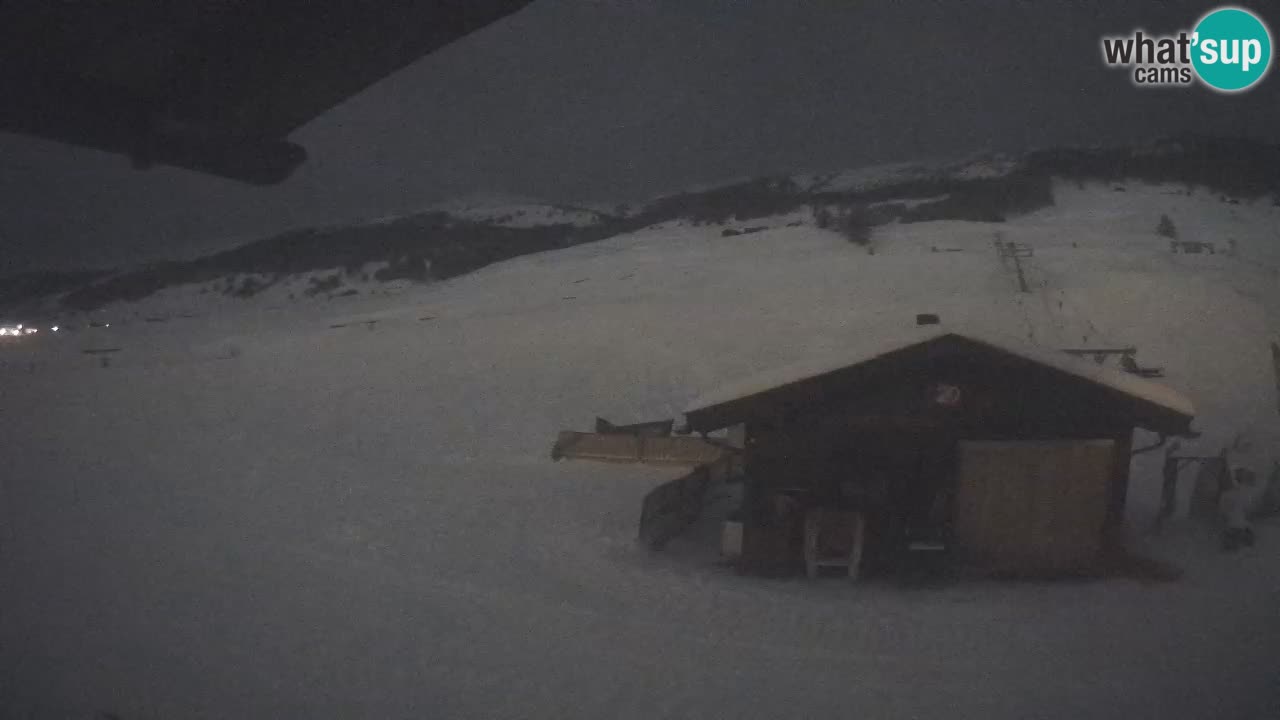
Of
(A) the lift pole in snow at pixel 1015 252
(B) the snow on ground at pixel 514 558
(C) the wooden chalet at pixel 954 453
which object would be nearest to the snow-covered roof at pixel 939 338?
(C) the wooden chalet at pixel 954 453

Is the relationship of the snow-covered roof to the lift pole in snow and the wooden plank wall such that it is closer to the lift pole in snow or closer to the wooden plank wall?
the wooden plank wall

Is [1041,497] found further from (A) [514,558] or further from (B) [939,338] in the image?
(A) [514,558]

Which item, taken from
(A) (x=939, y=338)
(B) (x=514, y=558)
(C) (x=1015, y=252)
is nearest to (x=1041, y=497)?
(A) (x=939, y=338)

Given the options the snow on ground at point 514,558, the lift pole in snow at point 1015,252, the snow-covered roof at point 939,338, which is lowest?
the snow on ground at point 514,558

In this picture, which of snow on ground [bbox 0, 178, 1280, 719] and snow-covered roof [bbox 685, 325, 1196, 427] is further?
snow-covered roof [bbox 685, 325, 1196, 427]

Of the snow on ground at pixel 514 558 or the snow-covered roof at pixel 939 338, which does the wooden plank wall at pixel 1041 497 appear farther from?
the snow-covered roof at pixel 939 338

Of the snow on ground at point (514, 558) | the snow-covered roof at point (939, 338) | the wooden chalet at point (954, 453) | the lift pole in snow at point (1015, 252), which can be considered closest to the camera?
the snow on ground at point (514, 558)

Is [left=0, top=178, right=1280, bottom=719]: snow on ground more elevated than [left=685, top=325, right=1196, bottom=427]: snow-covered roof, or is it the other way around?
[left=685, top=325, right=1196, bottom=427]: snow-covered roof

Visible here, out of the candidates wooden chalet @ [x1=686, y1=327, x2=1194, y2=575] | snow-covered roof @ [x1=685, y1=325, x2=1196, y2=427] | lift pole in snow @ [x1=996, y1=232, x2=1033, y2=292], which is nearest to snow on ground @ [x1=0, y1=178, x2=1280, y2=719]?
wooden chalet @ [x1=686, y1=327, x2=1194, y2=575]
